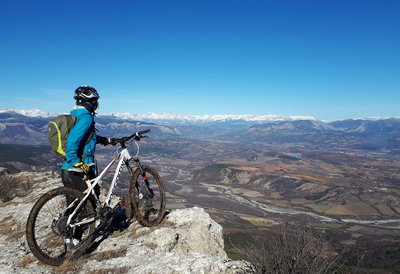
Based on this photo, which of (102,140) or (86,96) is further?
(102,140)

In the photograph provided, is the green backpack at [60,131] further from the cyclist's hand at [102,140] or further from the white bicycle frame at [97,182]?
the cyclist's hand at [102,140]

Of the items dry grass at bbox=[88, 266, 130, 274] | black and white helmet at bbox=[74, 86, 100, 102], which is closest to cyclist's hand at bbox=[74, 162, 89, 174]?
black and white helmet at bbox=[74, 86, 100, 102]

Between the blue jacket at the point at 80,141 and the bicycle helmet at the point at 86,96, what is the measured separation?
6.5 inches

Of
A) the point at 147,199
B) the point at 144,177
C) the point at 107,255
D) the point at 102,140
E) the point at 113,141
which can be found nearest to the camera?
the point at 107,255

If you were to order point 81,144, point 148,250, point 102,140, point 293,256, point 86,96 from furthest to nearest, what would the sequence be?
point 102,140, point 148,250, point 86,96, point 81,144, point 293,256

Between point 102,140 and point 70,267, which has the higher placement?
point 102,140

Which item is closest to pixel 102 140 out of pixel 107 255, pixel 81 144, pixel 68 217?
pixel 81 144

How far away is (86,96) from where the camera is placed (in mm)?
9242

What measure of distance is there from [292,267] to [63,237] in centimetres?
587

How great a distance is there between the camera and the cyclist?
28.4ft

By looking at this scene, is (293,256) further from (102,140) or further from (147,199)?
(102,140)

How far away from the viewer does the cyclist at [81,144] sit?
28.4ft

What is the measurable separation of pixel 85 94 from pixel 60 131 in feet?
4.09

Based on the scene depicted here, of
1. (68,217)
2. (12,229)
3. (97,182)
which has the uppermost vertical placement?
(97,182)
